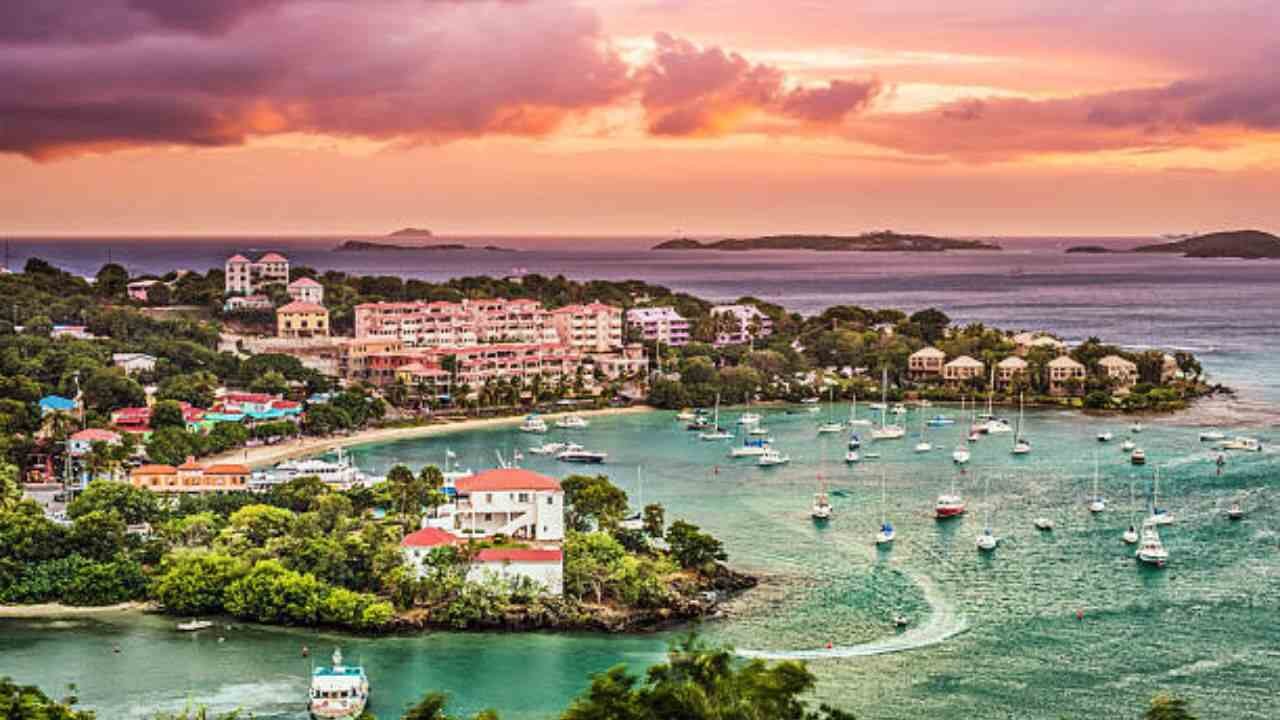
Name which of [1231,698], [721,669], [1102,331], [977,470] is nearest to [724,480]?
[977,470]

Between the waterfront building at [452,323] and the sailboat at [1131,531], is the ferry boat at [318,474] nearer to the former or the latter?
the sailboat at [1131,531]

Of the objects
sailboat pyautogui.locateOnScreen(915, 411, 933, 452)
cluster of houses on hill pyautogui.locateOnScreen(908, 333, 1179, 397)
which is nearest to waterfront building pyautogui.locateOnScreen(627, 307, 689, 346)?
cluster of houses on hill pyautogui.locateOnScreen(908, 333, 1179, 397)

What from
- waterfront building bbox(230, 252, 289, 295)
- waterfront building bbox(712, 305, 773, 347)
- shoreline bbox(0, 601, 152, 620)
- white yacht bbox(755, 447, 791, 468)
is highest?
waterfront building bbox(230, 252, 289, 295)

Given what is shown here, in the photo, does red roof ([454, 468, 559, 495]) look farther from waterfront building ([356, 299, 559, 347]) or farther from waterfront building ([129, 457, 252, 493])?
waterfront building ([356, 299, 559, 347])

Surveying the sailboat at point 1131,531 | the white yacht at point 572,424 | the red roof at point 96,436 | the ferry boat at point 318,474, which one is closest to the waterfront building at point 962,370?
the white yacht at point 572,424

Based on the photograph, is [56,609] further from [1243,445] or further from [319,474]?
[1243,445]

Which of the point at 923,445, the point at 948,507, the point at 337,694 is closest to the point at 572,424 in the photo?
the point at 923,445

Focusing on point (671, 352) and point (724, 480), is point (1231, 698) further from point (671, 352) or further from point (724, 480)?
point (671, 352)
